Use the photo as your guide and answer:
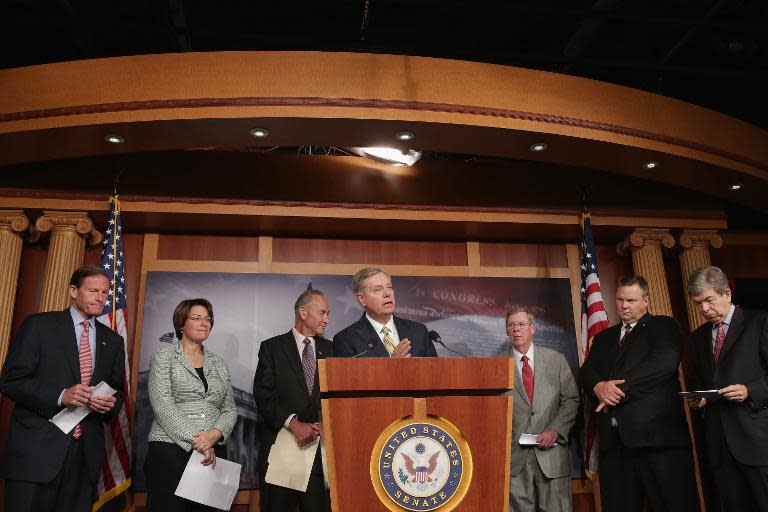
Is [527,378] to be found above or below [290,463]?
above

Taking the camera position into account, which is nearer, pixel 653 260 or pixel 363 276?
pixel 363 276

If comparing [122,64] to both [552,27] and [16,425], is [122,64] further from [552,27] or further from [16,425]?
[552,27]

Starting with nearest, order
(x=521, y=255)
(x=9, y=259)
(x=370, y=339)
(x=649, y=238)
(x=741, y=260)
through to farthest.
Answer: (x=370, y=339) < (x=9, y=259) < (x=649, y=238) < (x=521, y=255) < (x=741, y=260)

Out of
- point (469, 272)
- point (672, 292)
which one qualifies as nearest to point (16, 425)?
point (469, 272)

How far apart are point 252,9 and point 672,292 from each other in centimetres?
415

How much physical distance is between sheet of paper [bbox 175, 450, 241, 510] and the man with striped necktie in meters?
0.46

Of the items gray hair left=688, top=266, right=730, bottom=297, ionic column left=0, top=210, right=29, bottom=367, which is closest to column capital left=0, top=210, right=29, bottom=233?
ionic column left=0, top=210, right=29, bottom=367

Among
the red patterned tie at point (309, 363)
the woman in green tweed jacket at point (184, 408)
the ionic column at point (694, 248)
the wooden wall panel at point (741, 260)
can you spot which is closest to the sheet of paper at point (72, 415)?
the woman in green tweed jacket at point (184, 408)

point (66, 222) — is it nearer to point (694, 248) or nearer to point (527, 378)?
point (527, 378)

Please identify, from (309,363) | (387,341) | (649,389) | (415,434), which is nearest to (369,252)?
(309,363)

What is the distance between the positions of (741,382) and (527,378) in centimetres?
122

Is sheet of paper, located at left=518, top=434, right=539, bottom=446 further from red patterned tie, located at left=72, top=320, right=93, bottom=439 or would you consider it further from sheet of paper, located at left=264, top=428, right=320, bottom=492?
red patterned tie, located at left=72, top=320, right=93, bottom=439

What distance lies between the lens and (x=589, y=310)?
15.6 feet

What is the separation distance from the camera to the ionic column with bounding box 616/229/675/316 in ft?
16.8
